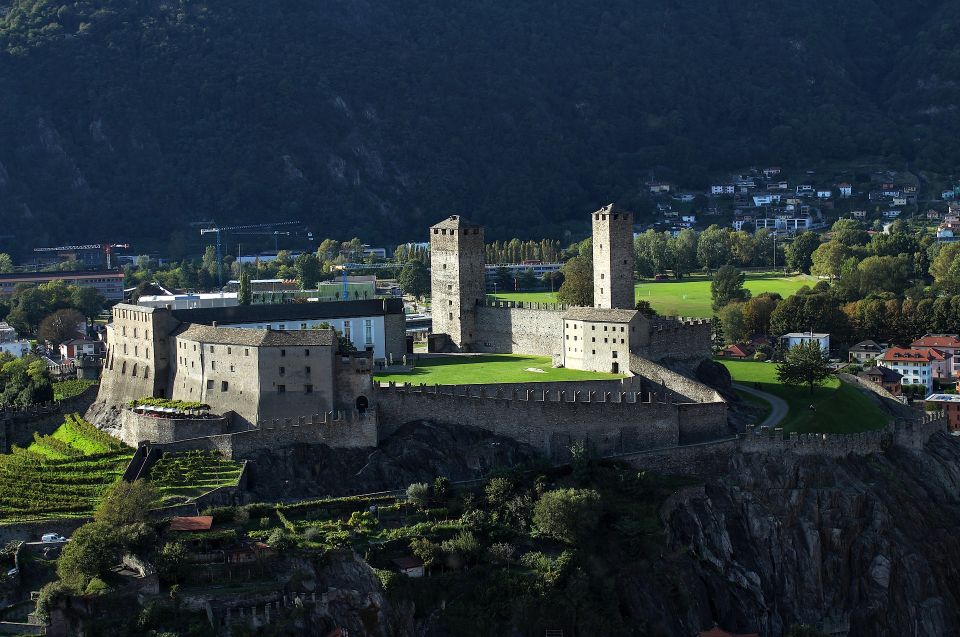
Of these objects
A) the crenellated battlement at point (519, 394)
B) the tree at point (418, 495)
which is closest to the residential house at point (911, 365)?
the crenellated battlement at point (519, 394)

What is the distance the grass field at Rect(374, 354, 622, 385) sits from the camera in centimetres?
6831

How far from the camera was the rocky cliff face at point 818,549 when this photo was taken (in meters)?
62.4

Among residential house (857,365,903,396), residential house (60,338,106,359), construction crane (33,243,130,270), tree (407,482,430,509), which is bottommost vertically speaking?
tree (407,482,430,509)

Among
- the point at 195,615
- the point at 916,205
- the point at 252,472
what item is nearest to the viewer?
the point at 195,615

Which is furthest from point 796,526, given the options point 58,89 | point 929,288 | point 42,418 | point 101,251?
point 58,89

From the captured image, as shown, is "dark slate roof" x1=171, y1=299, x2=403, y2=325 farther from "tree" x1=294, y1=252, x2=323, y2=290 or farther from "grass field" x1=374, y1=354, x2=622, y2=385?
"tree" x1=294, y1=252, x2=323, y2=290

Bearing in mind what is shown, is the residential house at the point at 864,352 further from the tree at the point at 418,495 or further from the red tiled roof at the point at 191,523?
the red tiled roof at the point at 191,523

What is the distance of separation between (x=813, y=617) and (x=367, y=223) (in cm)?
12353

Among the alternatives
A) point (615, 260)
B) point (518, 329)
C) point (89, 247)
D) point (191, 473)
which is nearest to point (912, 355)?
point (615, 260)

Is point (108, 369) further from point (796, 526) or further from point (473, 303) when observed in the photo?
point (796, 526)

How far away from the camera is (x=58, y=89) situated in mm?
185250

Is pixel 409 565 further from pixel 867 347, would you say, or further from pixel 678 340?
pixel 867 347

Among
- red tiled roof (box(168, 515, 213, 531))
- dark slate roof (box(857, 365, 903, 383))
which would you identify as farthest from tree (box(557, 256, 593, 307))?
red tiled roof (box(168, 515, 213, 531))

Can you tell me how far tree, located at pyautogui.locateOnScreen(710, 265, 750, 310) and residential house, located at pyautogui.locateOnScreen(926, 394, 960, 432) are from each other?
23.3 meters
